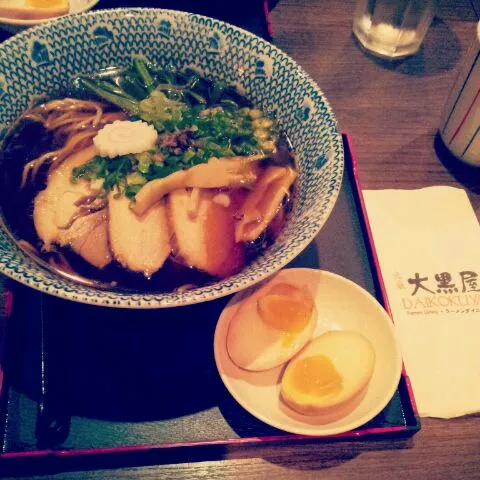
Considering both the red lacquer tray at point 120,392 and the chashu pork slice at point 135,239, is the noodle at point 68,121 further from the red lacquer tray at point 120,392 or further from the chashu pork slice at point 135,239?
the red lacquer tray at point 120,392

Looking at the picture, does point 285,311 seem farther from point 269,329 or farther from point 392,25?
point 392,25

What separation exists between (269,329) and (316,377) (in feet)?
0.54

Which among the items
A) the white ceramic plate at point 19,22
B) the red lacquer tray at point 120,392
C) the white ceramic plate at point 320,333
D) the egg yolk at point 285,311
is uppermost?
the white ceramic plate at point 19,22

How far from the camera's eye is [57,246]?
1297 mm

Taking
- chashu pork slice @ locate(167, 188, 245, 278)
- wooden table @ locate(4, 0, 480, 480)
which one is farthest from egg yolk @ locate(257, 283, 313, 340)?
wooden table @ locate(4, 0, 480, 480)

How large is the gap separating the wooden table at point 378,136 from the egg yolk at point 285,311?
0.29m

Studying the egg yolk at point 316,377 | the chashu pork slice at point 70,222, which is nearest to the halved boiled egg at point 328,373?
the egg yolk at point 316,377

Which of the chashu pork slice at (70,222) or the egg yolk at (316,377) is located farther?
the chashu pork slice at (70,222)

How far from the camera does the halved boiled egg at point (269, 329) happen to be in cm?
120

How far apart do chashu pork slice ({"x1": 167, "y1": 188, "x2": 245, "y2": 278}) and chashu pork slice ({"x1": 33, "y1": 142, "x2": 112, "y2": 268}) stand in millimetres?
194

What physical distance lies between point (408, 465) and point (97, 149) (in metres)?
1.17

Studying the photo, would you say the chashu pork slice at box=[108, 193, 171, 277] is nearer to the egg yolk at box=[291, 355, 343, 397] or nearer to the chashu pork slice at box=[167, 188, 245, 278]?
the chashu pork slice at box=[167, 188, 245, 278]

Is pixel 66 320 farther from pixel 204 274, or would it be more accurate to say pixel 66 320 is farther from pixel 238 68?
pixel 238 68

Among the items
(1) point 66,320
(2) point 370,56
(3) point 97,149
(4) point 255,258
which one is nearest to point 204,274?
(4) point 255,258
